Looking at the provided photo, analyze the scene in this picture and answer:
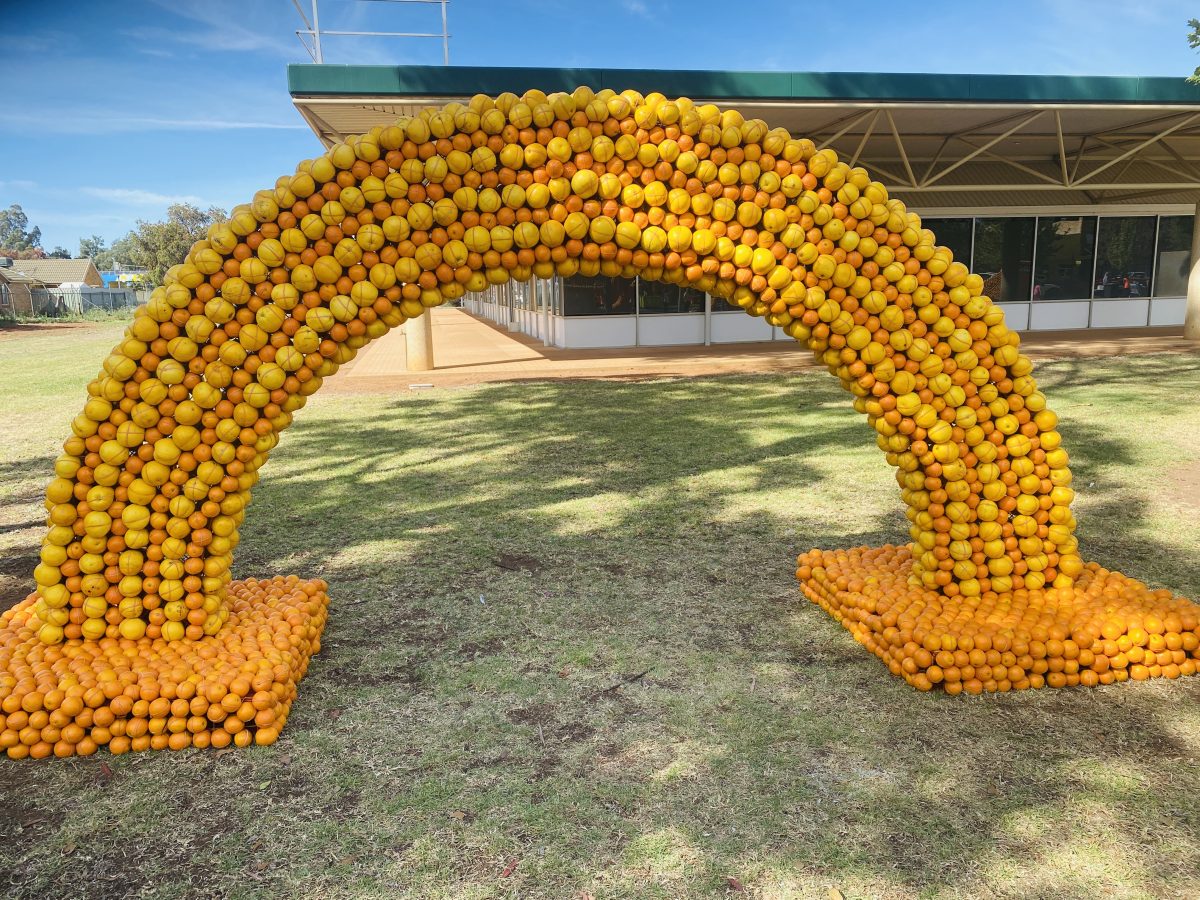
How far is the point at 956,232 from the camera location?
18.0 metres

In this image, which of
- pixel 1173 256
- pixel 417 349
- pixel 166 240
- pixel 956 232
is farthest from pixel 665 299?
pixel 166 240

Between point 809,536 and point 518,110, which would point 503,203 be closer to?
point 518,110

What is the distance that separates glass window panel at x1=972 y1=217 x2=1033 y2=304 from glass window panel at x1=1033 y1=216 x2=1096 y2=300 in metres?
0.26

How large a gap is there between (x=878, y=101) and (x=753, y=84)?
184 cm

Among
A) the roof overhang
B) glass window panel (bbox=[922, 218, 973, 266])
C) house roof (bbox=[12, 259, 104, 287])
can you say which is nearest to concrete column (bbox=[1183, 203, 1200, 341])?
the roof overhang

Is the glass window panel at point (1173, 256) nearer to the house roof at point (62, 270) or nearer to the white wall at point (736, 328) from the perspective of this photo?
the white wall at point (736, 328)

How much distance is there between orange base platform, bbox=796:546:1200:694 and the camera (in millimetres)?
3549

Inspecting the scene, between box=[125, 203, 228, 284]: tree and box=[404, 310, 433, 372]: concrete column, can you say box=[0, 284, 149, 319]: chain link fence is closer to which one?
box=[125, 203, 228, 284]: tree

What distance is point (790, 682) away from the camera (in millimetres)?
3643

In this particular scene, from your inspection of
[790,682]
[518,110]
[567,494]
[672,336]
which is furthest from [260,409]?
[672,336]

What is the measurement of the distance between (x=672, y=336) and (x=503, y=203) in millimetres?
14647

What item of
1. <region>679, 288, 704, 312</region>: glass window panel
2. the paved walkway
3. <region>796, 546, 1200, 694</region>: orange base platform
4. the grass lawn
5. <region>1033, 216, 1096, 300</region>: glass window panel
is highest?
<region>1033, 216, 1096, 300</region>: glass window panel

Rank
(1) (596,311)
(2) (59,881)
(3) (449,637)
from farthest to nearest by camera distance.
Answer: (1) (596,311) → (3) (449,637) → (2) (59,881)

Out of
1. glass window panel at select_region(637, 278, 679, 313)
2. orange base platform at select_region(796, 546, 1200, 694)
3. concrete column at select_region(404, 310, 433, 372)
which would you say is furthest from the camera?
glass window panel at select_region(637, 278, 679, 313)
